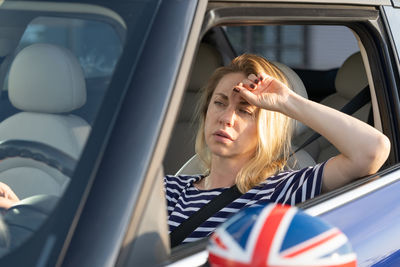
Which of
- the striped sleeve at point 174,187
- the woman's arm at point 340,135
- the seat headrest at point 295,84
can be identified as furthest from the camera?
the seat headrest at point 295,84

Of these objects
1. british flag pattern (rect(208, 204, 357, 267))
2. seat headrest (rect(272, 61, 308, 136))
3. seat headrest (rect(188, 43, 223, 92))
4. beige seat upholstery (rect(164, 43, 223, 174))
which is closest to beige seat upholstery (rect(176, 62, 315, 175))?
seat headrest (rect(272, 61, 308, 136))

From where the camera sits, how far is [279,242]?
1.07 m

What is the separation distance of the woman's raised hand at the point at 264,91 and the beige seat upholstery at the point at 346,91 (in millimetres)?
704

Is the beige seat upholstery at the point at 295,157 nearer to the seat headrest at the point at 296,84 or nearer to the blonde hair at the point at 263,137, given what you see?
the seat headrest at the point at 296,84

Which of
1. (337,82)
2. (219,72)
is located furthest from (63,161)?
(337,82)

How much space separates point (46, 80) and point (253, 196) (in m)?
0.79

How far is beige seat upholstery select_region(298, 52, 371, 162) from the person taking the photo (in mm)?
3084

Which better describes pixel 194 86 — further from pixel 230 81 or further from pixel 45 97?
pixel 45 97

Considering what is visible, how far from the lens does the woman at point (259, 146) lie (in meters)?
2.10

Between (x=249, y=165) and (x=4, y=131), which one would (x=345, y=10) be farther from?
(x=4, y=131)

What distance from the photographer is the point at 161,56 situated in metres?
1.42

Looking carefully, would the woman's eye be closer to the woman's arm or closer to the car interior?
the woman's arm

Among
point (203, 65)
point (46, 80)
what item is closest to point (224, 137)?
point (46, 80)

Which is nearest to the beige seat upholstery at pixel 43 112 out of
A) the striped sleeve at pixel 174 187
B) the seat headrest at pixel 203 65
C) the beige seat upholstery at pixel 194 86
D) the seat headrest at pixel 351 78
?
the striped sleeve at pixel 174 187
